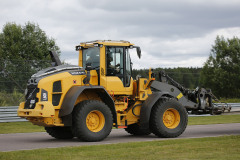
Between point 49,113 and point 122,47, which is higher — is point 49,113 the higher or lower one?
the lower one

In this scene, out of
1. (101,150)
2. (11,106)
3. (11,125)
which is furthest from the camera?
(11,106)

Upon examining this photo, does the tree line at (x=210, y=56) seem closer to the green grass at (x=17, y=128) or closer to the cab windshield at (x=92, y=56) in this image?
the green grass at (x=17, y=128)

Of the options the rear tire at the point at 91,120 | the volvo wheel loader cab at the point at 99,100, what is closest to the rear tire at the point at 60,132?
the volvo wheel loader cab at the point at 99,100

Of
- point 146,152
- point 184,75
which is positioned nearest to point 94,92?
point 146,152

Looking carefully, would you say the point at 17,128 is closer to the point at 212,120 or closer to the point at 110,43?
the point at 110,43

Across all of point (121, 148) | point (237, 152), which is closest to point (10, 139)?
point (121, 148)

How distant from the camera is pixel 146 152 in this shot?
10680 mm

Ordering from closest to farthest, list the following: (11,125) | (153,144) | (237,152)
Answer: (237,152), (153,144), (11,125)

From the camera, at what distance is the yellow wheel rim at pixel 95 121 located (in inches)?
534

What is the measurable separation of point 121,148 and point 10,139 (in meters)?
4.82

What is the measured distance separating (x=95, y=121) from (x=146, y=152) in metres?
3.30

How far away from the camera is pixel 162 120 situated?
48.0 feet

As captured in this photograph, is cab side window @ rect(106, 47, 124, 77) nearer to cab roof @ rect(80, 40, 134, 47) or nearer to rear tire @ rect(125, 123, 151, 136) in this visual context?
cab roof @ rect(80, 40, 134, 47)

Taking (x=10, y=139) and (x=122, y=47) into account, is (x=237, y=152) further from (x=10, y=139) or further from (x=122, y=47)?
(x=10, y=139)
